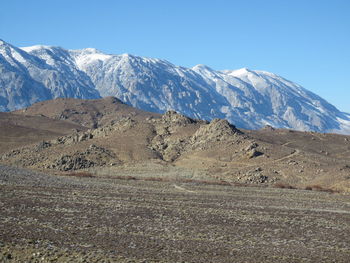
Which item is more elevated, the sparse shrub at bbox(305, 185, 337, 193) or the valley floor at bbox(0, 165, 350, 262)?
the sparse shrub at bbox(305, 185, 337, 193)

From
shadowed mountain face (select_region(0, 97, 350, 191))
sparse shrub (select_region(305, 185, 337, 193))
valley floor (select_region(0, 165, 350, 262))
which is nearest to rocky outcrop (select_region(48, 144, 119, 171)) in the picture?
shadowed mountain face (select_region(0, 97, 350, 191))

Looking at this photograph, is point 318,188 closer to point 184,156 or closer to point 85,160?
point 184,156

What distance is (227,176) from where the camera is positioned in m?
62.8

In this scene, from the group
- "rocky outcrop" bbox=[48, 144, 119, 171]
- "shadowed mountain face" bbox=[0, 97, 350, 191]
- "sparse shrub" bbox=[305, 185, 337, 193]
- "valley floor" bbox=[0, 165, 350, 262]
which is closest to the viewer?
"valley floor" bbox=[0, 165, 350, 262]

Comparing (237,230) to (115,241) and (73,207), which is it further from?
(73,207)

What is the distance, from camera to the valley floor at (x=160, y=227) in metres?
20.1

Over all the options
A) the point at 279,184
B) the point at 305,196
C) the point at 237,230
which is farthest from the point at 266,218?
the point at 279,184

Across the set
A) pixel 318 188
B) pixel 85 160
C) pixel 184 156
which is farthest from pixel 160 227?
pixel 184 156

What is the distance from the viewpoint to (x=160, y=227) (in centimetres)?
2572

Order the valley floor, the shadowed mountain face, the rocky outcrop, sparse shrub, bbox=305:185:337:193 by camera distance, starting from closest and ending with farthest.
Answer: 1. the valley floor
2. sparse shrub, bbox=305:185:337:193
3. the shadowed mountain face
4. the rocky outcrop

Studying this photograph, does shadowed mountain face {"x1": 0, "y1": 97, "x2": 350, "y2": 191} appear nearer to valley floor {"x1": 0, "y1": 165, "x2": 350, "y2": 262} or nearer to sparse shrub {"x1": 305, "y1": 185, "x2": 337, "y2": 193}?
sparse shrub {"x1": 305, "y1": 185, "x2": 337, "y2": 193}

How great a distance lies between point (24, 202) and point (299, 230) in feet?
47.3

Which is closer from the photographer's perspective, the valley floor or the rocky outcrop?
the valley floor

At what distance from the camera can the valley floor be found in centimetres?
2006
